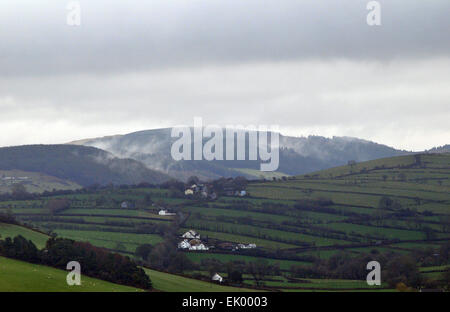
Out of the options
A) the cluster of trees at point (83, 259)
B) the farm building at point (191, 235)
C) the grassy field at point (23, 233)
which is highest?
the farm building at point (191, 235)

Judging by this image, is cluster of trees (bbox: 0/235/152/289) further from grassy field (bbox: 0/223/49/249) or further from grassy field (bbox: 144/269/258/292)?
grassy field (bbox: 0/223/49/249)

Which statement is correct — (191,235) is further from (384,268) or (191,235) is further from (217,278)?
(217,278)

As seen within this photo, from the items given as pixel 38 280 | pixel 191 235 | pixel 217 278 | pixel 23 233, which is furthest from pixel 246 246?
pixel 38 280

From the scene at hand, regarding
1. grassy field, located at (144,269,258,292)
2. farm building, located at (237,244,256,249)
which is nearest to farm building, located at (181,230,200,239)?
farm building, located at (237,244,256,249)

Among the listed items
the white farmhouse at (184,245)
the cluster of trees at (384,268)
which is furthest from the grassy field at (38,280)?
the white farmhouse at (184,245)

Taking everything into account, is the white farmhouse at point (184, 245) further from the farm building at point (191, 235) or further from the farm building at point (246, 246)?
the farm building at point (246, 246)
